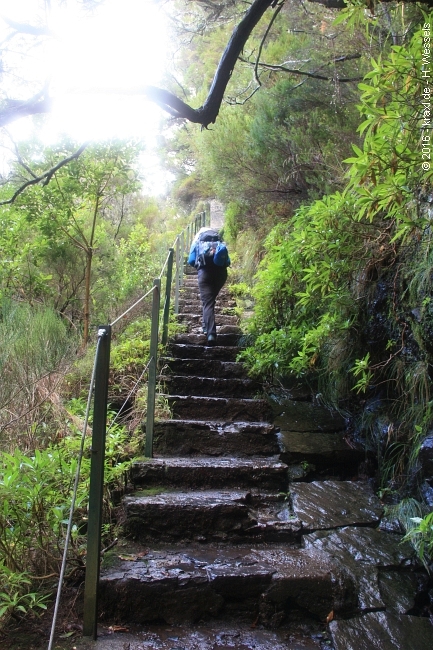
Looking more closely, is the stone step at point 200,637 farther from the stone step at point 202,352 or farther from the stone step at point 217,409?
the stone step at point 202,352

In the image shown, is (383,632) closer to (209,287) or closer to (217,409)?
(217,409)

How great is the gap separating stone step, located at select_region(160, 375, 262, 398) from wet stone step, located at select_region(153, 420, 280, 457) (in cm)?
75

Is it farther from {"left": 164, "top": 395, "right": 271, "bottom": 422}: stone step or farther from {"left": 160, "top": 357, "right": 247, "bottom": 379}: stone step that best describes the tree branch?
{"left": 160, "top": 357, "right": 247, "bottom": 379}: stone step

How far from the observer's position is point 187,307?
7434 mm

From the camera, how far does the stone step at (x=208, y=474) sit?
3.41m

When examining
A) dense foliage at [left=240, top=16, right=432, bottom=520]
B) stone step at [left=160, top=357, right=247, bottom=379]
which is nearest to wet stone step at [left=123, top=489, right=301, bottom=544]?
dense foliage at [left=240, top=16, right=432, bottom=520]

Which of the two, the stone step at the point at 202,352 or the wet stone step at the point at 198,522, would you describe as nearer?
the wet stone step at the point at 198,522

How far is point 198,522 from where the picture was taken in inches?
119

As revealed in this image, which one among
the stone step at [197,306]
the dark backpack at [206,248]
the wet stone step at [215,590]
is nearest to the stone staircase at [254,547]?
the wet stone step at [215,590]

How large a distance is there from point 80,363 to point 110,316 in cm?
260

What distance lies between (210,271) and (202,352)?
44.0 inches

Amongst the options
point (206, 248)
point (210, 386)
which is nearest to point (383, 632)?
point (210, 386)

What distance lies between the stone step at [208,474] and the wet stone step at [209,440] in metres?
0.23

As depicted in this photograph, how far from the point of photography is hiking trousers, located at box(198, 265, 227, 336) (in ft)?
19.2
